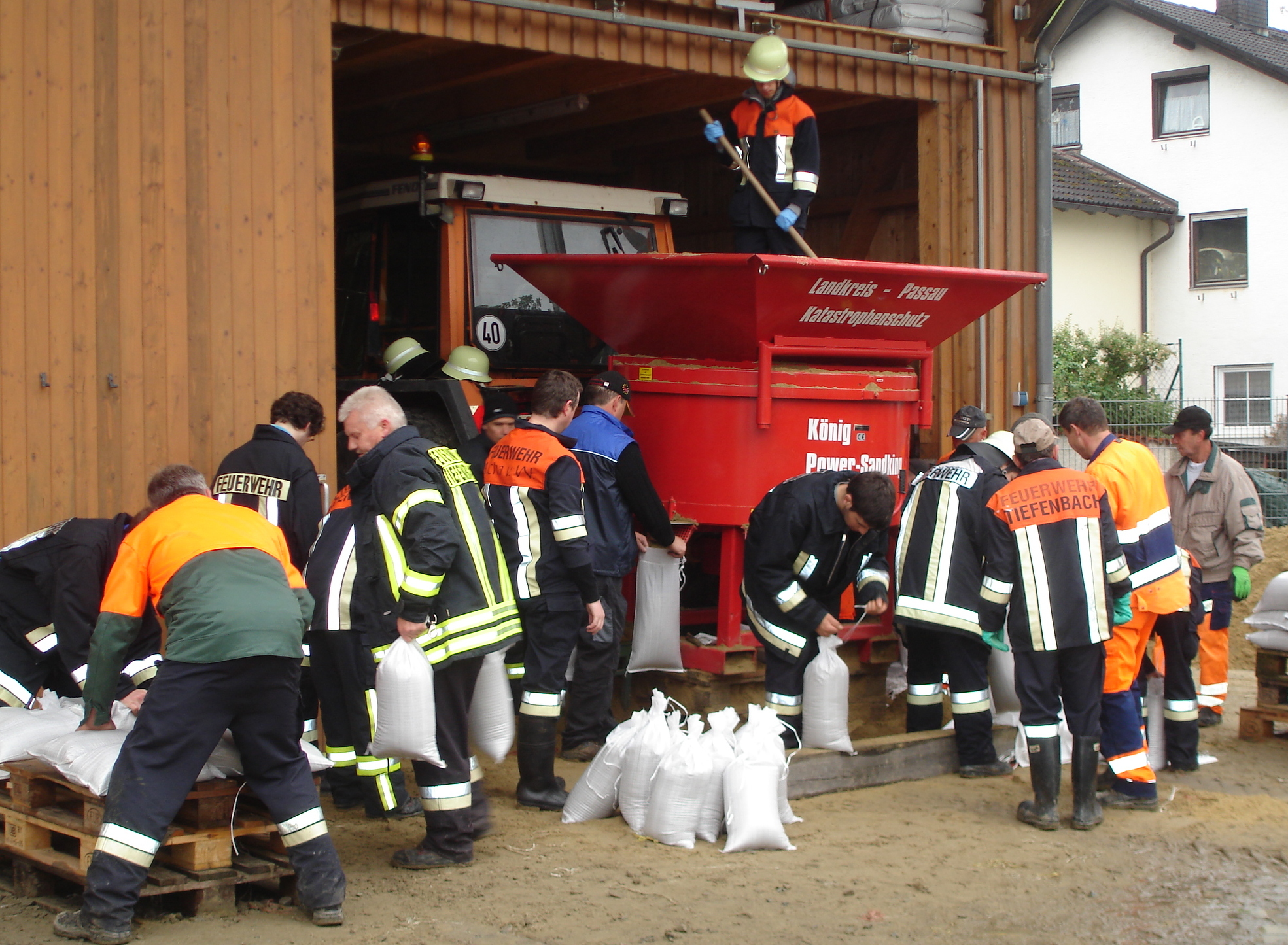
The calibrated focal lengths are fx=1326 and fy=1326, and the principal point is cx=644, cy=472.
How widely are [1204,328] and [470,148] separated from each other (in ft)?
53.3

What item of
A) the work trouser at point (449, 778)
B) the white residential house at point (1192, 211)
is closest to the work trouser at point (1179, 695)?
the work trouser at point (449, 778)

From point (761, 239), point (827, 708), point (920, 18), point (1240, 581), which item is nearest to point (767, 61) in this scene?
point (761, 239)

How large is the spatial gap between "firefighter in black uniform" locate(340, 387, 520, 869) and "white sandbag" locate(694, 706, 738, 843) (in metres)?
0.82

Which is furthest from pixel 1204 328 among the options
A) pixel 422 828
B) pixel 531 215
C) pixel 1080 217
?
pixel 422 828

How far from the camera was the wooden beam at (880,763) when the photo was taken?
18.0 feet

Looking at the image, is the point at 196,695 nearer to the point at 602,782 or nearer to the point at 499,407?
the point at 602,782

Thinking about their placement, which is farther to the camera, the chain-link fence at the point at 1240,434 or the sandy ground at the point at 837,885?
the chain-link fence at the point at 1240,434

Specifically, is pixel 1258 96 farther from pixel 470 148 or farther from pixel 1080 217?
pixel 470 148

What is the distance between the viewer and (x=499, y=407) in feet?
20.7

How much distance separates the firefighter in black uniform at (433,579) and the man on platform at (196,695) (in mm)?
469

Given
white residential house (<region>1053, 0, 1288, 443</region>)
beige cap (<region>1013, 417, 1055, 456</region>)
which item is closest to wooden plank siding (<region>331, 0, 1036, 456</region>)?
beige cap (<region>1013, 417, 1055, 456</region>)

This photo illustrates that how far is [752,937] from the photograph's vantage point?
12.8 ft

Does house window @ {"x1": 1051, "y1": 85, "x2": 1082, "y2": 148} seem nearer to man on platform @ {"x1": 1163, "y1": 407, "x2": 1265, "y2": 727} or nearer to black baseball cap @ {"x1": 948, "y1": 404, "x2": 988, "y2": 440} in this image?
black baseball cap @ {"x1": 948, "y1": 404, "x2": 988, "y2": 440}

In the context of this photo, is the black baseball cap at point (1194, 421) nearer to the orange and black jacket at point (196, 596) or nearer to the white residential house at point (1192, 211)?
the orange and black jacket at point (196, 596)
